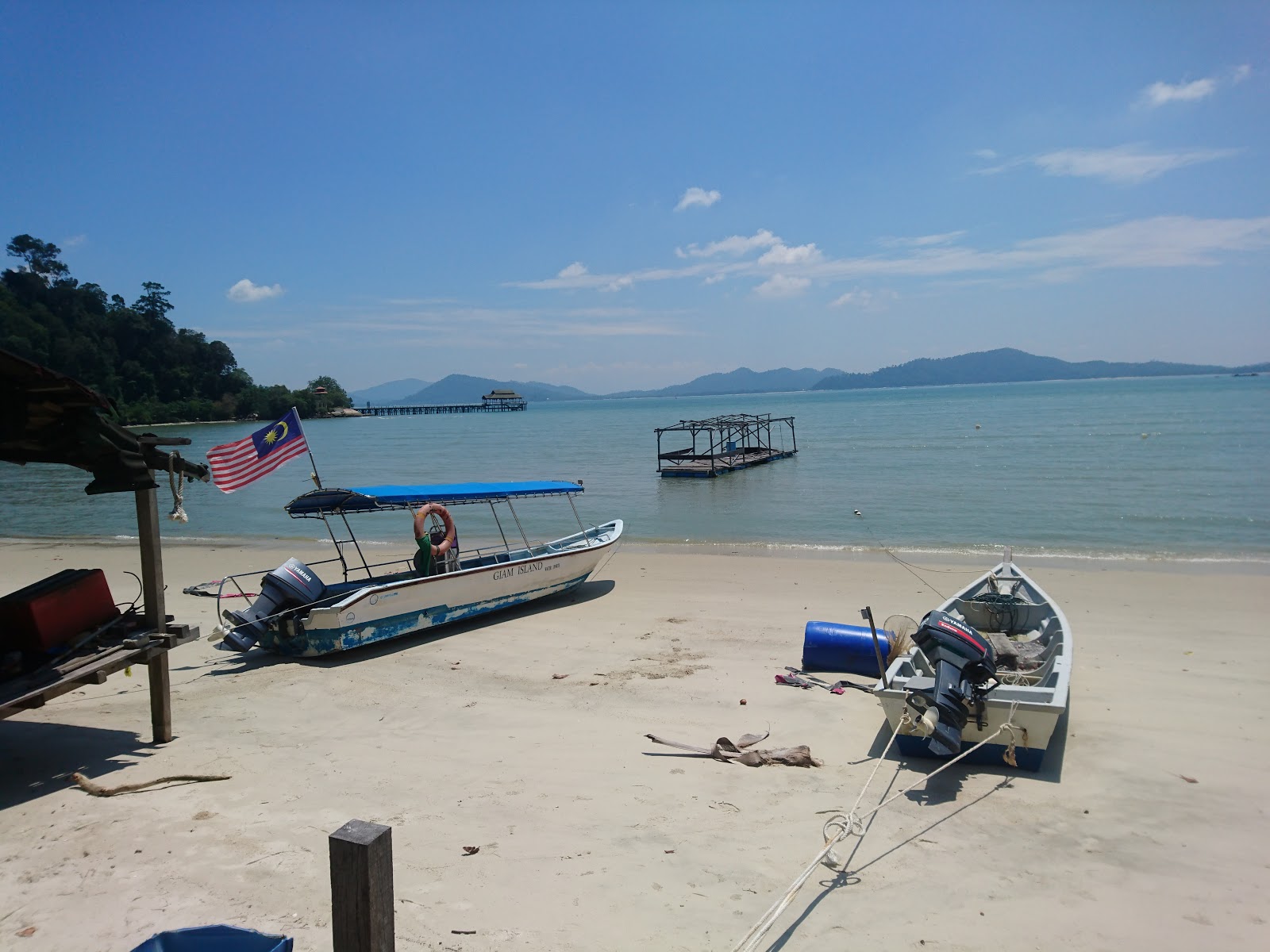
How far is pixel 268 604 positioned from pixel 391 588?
55.4 inches

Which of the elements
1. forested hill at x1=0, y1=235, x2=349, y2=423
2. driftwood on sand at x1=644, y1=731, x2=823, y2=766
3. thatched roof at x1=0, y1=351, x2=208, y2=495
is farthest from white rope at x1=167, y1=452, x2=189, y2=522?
forested hill at x1=0, y1=235, x2=349, y2=423

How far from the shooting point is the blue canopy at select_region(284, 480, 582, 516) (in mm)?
10180

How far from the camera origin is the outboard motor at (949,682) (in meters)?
5.83

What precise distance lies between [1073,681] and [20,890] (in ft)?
29.6

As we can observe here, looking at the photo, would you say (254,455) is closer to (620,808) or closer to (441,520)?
(441,520)

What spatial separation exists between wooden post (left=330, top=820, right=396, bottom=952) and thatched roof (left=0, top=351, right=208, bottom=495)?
424cm

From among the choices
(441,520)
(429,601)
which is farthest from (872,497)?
(429,601)

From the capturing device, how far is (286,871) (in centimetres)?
441

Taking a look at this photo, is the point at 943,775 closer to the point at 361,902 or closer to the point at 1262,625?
the point at 361,902

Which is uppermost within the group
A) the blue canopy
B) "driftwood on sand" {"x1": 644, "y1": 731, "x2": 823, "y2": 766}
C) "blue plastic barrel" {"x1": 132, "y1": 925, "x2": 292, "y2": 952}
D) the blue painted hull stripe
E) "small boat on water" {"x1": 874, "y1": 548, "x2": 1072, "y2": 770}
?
the blue canopy

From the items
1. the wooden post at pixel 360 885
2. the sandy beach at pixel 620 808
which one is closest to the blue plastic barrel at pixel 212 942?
the wooden post at pixel 360 885

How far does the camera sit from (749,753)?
624 centimetres

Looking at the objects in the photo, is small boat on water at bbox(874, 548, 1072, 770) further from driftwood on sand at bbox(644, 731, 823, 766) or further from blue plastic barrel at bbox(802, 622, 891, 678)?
blue plastic barrel at bbox(802, 622, 891, 678)

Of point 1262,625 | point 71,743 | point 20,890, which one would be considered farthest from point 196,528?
point 1262,625
